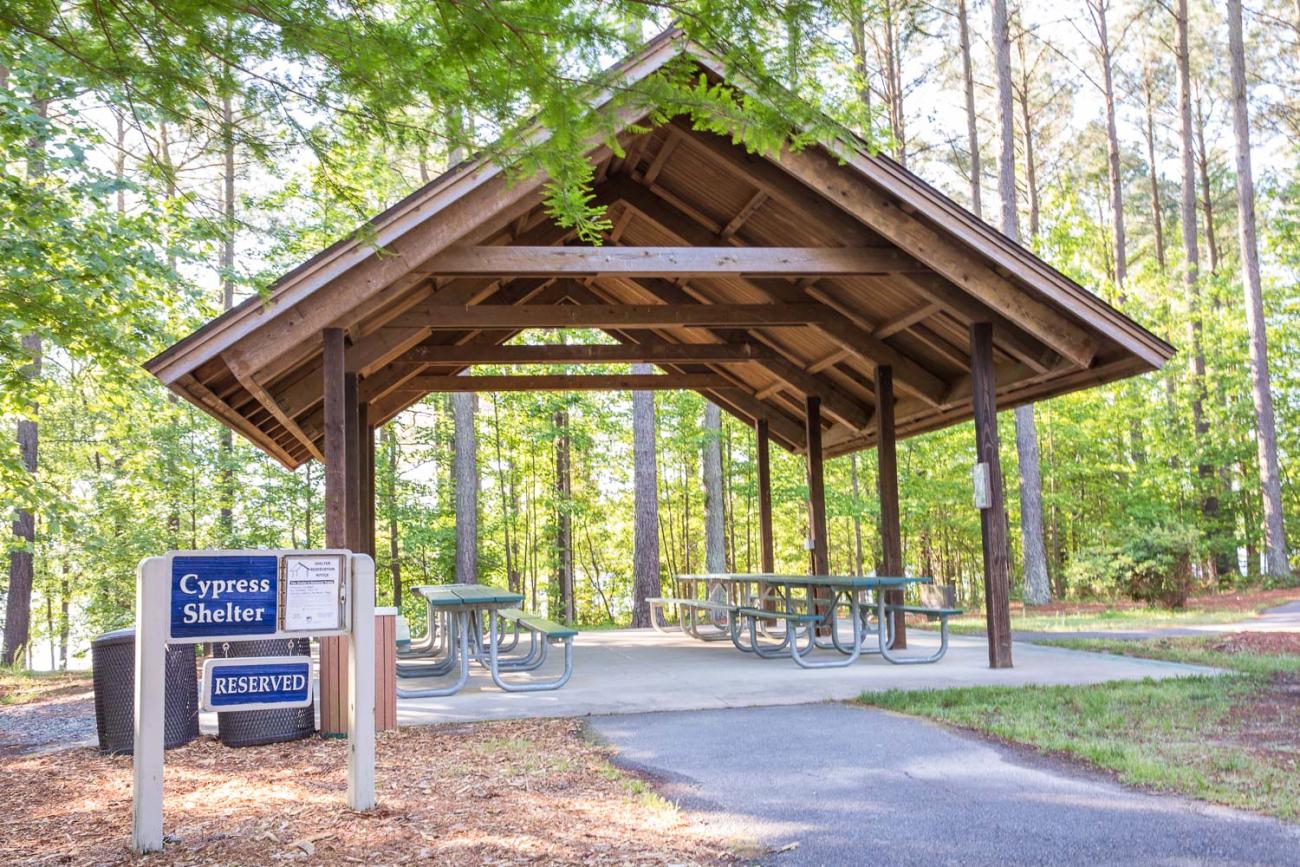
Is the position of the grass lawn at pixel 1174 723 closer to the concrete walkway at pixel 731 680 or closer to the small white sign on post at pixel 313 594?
the concrete walkway at pixel 731 680

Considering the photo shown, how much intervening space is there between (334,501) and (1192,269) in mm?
22070

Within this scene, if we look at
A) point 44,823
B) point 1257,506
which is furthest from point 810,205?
point 1257,506

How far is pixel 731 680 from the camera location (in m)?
7.90

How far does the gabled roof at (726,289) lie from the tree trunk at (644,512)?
5.48 meters

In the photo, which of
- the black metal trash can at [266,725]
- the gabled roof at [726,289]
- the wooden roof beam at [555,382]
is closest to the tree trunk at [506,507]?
the wooden roof beam at [555,382]

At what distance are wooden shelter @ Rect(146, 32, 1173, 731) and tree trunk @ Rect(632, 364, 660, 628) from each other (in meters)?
4.72

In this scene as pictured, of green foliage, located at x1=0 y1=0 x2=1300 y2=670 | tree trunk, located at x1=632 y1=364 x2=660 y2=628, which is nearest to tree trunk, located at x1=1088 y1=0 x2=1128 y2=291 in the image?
green foliage, located at x1=0 y1=0 x2=1300 y2=670

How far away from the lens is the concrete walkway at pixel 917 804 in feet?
11.1

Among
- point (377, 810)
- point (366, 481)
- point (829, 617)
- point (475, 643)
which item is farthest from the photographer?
point (366, 481)

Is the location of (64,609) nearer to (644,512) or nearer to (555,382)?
(644,512)

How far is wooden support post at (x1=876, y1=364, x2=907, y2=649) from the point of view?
10039mm

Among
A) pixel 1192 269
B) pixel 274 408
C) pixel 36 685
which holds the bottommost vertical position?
pixel 36 685

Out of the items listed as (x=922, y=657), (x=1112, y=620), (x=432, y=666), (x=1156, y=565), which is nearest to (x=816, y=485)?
(x=922, y=657)

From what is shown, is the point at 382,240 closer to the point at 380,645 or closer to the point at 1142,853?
the point at 380,645
